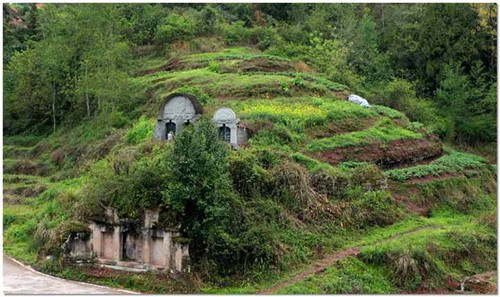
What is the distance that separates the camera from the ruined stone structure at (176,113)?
26.7 meters

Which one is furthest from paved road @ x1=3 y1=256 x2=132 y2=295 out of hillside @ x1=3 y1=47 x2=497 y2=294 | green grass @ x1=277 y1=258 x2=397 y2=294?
green grass @ x1=277 y1=258 x2=397 y2=294

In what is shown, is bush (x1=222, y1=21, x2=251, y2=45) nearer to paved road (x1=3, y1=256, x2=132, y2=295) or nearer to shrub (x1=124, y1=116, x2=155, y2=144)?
shrub (x1=124, y1=116, x2=155, y2=144)

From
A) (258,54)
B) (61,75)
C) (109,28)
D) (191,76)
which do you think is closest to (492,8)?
(258,54)

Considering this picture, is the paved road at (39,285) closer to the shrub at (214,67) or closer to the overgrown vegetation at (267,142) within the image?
the overgrown vegetation at (267,142)

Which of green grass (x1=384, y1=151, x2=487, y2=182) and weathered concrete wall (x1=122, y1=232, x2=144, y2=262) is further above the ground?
green grass (x1=384, y1=151, x2=487, y2=182)

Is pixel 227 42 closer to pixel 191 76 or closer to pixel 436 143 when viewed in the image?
pixel 191 76

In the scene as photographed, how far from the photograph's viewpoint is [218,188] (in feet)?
65.6

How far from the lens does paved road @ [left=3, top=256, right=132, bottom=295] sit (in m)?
18.4

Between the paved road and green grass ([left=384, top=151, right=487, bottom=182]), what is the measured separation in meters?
12.4

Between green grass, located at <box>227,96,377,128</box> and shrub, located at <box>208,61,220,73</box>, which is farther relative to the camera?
shrub, located at <box>208,61,220,73</box>

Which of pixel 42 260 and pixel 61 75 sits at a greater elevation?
pixel 61 75

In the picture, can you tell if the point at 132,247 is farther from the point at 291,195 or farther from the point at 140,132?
the point at 140,132

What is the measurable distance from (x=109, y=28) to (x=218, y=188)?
2234cm

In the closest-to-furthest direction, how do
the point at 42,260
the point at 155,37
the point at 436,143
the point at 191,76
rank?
1. the point at 42,260
2. the point at 436,143
3. the point at 191,76
4. the point at 155,37
